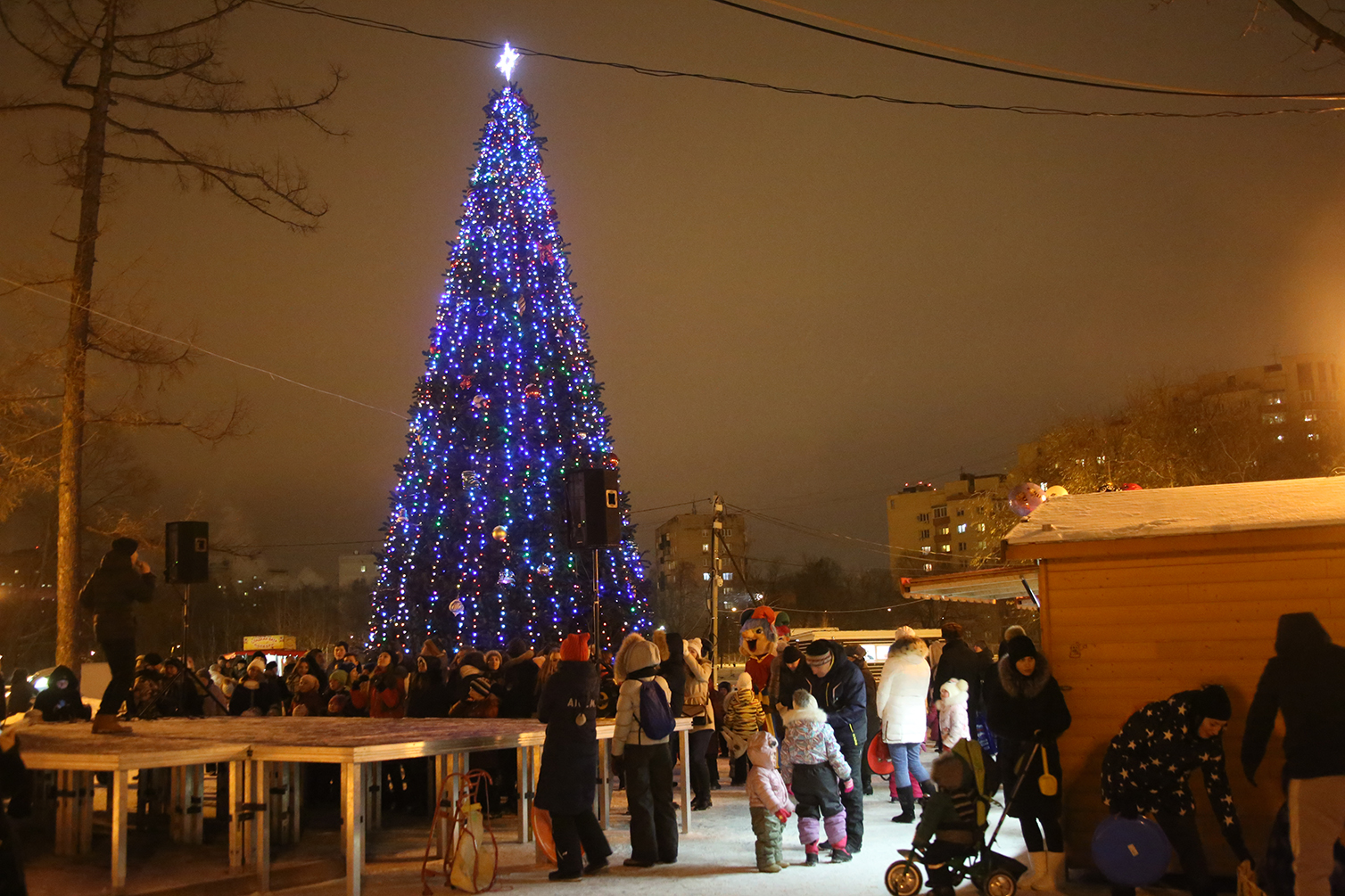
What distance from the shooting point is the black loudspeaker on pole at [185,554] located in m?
12.0

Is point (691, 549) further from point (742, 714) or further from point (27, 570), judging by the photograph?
point (742, 714)

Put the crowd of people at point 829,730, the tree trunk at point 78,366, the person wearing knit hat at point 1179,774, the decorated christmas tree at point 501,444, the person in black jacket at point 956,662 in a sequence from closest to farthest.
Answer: the crowd of people at point 829,730 < the person wearing knit hat at point 1179,774 < the person in black jacket at point 956,662 < the tree trunk at point 78,366 < the decorated christmas tree at point 501,444

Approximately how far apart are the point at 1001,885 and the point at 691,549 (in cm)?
9384

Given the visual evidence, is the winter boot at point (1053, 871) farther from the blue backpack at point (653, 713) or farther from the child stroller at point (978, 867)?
the blue backpack at point (653, 713)

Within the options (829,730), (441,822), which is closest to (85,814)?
(441,822)

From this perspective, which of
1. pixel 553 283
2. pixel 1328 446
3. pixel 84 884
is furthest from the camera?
pixel 1328 446

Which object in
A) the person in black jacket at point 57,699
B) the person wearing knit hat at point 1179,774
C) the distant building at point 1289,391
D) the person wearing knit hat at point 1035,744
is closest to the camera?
the person wearing knit hat at point 1179,774

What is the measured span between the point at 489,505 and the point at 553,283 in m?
4.32

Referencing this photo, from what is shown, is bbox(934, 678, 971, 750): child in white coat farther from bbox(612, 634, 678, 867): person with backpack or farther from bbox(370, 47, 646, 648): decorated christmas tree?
bbox(370, 47, 646, 648): decorated christmas tree

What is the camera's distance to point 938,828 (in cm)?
718

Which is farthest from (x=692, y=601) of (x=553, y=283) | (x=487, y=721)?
(x=487, y=721)

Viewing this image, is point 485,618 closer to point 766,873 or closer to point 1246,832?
point 766,873

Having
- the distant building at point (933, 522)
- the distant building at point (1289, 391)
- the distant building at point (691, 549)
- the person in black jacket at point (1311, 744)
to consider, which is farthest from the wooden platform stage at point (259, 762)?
the distant building at point (933, 522)

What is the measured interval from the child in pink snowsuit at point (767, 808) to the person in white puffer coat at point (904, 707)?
2.38 meters
